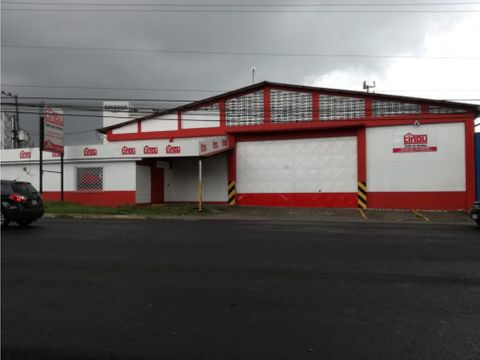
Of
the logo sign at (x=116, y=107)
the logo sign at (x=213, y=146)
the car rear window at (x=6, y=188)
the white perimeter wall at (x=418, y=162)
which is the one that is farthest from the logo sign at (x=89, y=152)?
the white perimeter wall at (x=418, y=162)

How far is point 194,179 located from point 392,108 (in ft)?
41.3

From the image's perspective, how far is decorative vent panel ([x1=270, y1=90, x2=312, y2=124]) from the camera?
25.3 metres

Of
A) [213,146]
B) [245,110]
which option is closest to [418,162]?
[245,110]

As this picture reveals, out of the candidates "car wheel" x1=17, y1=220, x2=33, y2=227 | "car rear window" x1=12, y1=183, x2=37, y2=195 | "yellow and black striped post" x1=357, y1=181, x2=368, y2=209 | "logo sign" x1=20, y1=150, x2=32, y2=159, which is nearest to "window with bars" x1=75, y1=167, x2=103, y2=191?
"logo sign" x1=20, y1=150, x2=32, y2=159

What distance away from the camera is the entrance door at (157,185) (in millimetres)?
26281

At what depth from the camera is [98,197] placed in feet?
82.6

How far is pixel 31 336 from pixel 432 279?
5.94 m

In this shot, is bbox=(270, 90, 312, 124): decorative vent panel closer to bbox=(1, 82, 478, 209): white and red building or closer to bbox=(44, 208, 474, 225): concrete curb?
bbox=(1, 82, 478, 209): white and red building

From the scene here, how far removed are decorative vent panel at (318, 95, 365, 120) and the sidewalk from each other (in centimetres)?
541

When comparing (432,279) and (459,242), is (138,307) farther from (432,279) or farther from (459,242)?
(459,242)

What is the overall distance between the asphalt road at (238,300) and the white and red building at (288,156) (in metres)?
13.6

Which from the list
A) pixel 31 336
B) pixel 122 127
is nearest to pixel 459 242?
pixel 31 336

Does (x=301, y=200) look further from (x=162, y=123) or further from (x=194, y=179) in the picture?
(x=162, y=123)

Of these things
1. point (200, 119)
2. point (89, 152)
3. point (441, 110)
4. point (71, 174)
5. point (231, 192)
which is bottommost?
point (231, 192)
